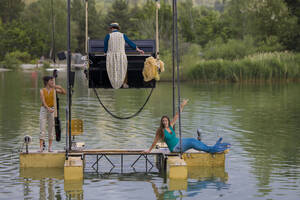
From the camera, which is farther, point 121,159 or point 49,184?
point 121,159

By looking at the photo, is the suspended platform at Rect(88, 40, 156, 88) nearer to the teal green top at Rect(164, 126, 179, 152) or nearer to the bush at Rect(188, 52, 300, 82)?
the teal green top at Rect(164, 126, 179, 152)

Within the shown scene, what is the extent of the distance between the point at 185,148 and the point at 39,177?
3268 mm

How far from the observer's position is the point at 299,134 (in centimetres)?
2194

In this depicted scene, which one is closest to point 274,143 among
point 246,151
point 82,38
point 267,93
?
point 246,151

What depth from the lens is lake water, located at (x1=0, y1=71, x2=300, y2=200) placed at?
13570 millimetres

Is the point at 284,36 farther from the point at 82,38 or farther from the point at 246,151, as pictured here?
the point at 82,38

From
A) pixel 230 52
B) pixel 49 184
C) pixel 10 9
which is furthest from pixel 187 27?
pixel 49 184

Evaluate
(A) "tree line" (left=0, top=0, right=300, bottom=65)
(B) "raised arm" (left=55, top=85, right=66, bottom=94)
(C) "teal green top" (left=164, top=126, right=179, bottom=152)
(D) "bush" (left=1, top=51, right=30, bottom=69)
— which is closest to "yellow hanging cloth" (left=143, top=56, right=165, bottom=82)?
(C) "teal green top" (left=164, top=126, right=179, bottom=152)

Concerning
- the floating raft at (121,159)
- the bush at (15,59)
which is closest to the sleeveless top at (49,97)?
the floating raft at (121,159)

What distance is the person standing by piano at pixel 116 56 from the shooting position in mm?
15508

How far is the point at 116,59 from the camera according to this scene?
1558cm

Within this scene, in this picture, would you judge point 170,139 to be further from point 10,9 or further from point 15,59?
point 10,9

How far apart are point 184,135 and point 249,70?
94.7ft

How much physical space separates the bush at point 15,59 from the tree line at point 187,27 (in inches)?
50.2
